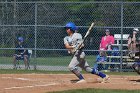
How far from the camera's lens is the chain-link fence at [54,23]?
22.2 metres

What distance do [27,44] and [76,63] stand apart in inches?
347

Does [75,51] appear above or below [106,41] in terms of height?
above

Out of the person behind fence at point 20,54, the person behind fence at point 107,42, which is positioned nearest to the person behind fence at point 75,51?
the person behind fence at point 107,42

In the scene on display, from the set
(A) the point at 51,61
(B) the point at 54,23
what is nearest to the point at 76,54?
(B) the point at 54,23

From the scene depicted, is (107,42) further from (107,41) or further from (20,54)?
(20,54)

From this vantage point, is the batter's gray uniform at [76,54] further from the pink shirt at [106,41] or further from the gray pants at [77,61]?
the pink shirt at [106,41]

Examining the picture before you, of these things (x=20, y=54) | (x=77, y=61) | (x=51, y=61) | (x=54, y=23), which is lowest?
(x=51, y=61)

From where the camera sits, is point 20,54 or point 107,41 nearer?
point 107,41

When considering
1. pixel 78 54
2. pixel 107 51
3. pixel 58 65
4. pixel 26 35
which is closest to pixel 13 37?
pixel 26 35

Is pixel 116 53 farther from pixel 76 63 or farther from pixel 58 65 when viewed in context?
pixel 76 63

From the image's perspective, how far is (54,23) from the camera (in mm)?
23312

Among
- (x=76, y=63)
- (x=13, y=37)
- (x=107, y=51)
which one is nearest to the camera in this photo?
(x=76, y=63)

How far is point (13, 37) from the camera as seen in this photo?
73.4ft

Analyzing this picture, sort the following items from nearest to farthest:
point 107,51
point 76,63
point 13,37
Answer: point 76,63
point 107,51
point 13,37
